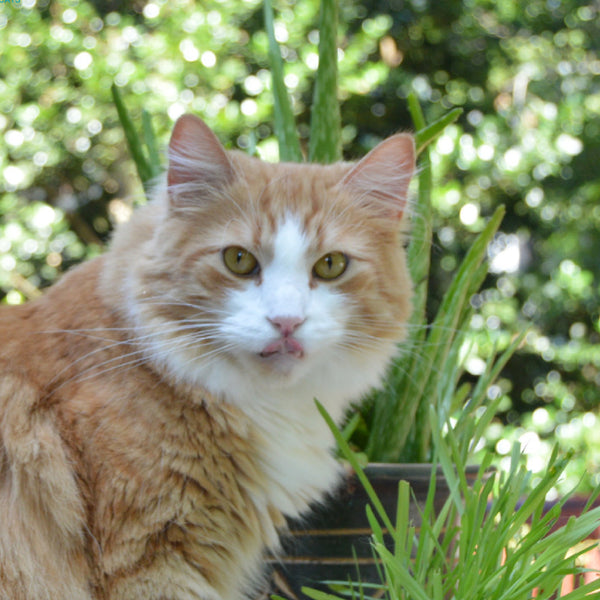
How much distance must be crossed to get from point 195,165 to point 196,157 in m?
0.01

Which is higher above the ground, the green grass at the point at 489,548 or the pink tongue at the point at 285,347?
the pink tongue at the point at 285,347

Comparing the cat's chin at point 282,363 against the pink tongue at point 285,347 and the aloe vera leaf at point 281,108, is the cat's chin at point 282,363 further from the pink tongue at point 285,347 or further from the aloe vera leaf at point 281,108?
the aloe vera leaf at point 281,108

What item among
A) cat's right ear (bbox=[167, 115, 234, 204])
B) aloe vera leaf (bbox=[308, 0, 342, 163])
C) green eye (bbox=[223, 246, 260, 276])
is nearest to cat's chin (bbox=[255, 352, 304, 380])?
green eye (bbox=[223, 246, 260, 276])

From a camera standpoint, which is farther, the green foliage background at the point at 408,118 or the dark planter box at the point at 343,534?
the green foliage background at the point at 408,118

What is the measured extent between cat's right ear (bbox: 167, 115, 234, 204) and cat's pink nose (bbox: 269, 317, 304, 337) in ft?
1.03

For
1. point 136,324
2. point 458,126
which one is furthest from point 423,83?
point 136,324

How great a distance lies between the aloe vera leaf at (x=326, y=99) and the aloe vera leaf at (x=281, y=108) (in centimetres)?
5

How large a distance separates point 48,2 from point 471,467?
2.84m

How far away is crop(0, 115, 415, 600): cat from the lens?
115cm

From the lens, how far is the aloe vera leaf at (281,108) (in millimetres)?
1722

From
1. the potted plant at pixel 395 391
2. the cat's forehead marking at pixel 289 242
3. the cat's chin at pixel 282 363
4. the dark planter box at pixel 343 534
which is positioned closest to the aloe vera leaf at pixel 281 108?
the potted plant at pixel 395 391

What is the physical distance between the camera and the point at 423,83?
334 centimetres

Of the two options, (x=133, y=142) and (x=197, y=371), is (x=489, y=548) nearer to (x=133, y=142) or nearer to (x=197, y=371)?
(x=197, y=371)

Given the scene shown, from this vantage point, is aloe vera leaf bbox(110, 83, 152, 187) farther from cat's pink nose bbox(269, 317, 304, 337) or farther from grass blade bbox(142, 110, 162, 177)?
cat's pink nose bbox(269, 317, 304, 337)
